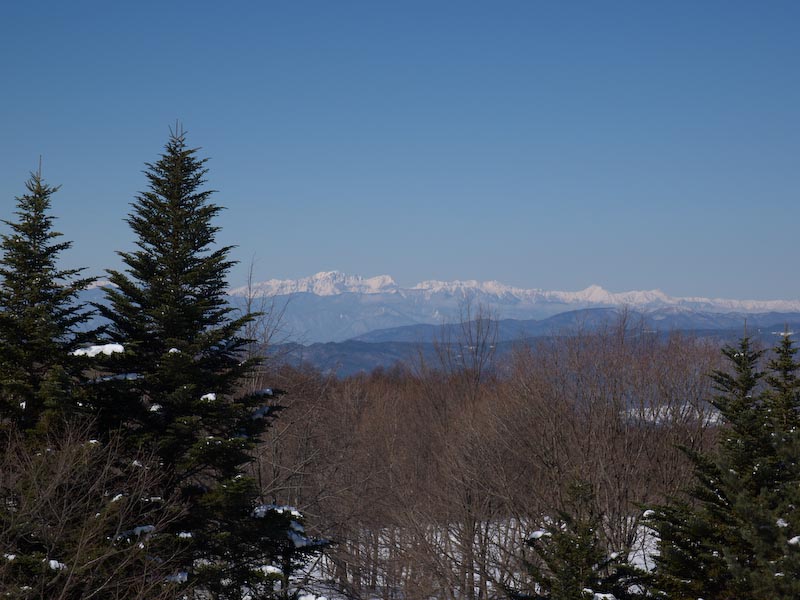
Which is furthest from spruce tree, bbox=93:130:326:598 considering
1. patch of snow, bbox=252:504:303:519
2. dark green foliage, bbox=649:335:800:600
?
dark green foliage, bbox=649:335:800:600

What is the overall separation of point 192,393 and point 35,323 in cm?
468

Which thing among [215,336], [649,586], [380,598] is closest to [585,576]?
[649,586]

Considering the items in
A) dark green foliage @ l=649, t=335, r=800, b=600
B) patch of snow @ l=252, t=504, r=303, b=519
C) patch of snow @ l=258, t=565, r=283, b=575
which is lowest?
patch of snow @ l=258, t=565, r=283, b=575

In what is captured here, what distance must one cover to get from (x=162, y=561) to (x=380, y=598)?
763 inches

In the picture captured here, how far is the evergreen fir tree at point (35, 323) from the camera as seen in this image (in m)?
17.5

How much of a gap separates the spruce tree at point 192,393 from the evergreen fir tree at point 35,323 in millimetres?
1231

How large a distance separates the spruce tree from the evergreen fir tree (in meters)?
1.23

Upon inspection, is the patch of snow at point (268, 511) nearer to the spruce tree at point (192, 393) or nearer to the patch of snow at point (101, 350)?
the spruce tree at point (192, 393)

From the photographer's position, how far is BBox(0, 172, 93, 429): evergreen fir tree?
1753 cm

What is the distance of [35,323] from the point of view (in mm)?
18531

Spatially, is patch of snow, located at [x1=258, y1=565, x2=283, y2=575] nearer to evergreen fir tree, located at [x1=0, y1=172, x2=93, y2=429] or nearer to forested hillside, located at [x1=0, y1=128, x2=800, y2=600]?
forested hillside, located at [x1=0, y1=128, x2=800, y2=600]

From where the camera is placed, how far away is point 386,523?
119 ft

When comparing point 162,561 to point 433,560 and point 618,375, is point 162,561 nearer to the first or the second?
point 433,560

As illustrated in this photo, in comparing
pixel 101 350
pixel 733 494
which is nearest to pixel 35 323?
pixel 101 350
